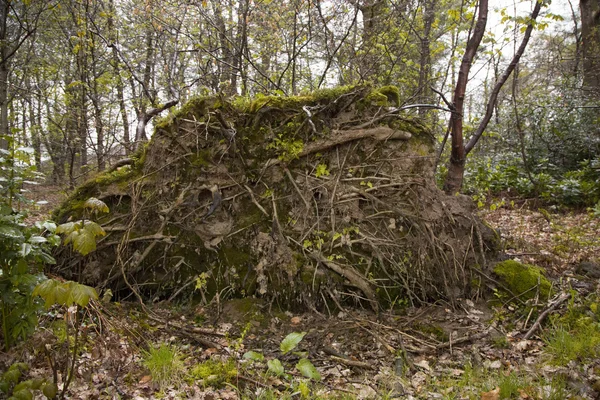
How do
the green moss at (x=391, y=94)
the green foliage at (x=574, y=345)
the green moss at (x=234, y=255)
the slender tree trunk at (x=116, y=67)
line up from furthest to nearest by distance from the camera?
the slender tree trunk at (x=116, y=67), the green moss at (x=391, y=94), the green moss at (x=234, y=255), the green foliage at (x=574, y=345)

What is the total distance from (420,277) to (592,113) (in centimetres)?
883

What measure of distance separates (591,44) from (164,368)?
1311cm

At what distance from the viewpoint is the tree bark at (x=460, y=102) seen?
5496mm

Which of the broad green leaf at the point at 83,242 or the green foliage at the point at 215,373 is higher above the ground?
the broad green leaf at the point at 83,242

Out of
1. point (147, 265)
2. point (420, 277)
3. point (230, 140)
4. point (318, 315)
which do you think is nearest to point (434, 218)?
point (420, 277)

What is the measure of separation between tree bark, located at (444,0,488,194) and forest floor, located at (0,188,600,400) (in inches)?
72.1

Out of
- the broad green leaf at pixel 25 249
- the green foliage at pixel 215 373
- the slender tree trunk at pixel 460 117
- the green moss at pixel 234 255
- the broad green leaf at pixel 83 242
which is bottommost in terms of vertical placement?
the green foliage at pixel 215 373

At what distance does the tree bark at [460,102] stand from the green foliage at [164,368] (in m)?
4.64

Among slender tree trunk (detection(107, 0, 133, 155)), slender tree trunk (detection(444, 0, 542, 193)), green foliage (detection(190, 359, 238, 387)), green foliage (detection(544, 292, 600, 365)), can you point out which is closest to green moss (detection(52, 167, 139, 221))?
green foliage (detection(190, 359, 238, 387))

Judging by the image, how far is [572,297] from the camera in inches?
150

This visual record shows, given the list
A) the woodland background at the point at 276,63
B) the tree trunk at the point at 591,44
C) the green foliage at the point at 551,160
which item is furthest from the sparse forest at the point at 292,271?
the tree trunk at the point at 591,44

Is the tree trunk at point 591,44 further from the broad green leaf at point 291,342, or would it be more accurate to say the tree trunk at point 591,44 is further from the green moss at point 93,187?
the green moss at point 93,187

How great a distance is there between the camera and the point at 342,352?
143 inches

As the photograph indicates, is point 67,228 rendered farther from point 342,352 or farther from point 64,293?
point 342,352
